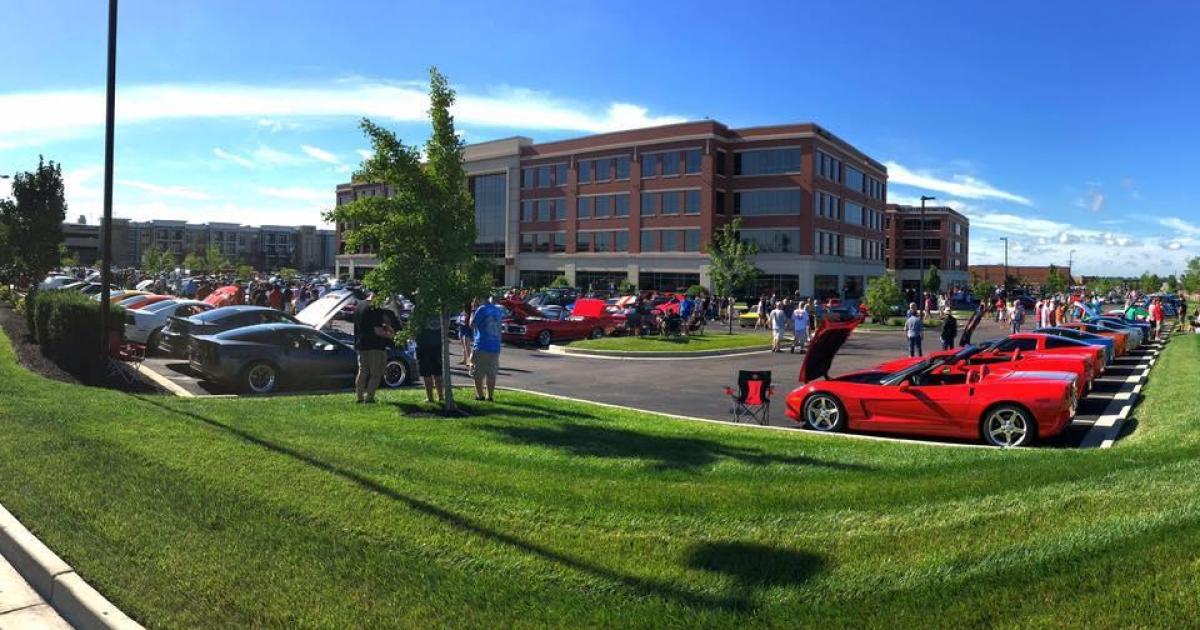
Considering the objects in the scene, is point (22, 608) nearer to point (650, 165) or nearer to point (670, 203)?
point (670, 203)

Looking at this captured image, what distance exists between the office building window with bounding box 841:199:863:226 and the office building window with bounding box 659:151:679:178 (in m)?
15.0

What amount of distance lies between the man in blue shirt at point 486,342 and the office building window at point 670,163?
55.1m

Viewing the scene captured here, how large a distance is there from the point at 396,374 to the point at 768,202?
52.4 m

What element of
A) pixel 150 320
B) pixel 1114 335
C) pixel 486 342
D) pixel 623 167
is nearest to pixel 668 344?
pixel 1114 335

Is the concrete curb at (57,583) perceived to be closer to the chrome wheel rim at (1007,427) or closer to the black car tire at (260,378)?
the black car tire at (260,378)

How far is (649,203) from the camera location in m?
66.6

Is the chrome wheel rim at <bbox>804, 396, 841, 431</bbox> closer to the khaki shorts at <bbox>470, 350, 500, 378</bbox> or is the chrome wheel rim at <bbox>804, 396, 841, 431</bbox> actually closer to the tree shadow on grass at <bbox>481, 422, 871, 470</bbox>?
the tree shadow on grass at <bbox>481, 422, 871, 470</bbox>

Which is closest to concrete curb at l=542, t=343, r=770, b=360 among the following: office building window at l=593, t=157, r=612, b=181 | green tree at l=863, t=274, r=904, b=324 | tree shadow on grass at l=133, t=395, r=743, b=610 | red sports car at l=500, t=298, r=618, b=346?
red sports car at l=500, t=298, r=618, b=346

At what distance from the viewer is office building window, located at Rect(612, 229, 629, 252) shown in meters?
68.1

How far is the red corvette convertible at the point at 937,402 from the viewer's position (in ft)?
31.8

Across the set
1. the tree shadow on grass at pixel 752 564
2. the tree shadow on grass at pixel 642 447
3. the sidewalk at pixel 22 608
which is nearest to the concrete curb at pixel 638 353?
the tree shadow on grass at pixel 642 447

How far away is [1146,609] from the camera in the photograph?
12.3 feet

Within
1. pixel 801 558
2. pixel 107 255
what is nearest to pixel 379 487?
pixel 801 558

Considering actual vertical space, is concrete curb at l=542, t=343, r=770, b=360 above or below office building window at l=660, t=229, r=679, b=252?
below
